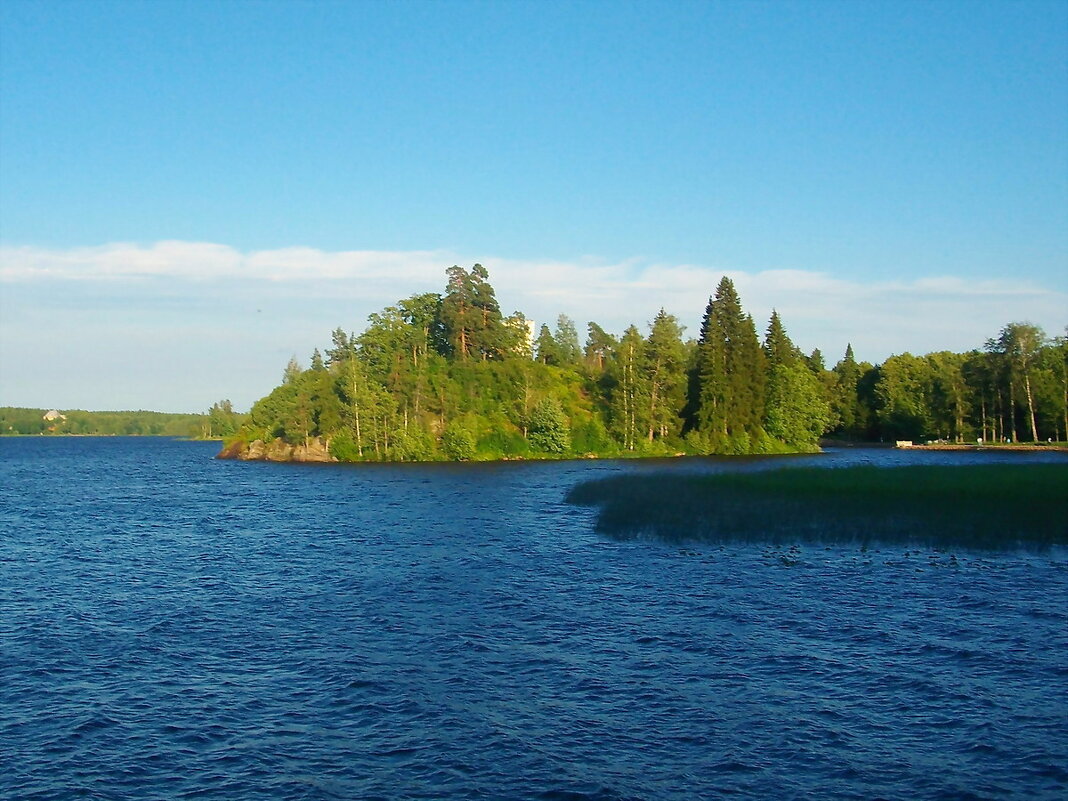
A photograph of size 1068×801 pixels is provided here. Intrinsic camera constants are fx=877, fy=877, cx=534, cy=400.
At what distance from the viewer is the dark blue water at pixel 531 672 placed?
19.6 meters

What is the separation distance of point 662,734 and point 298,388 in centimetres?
13396

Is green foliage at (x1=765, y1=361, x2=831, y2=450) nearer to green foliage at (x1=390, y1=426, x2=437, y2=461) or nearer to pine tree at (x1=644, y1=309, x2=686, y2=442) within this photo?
pine tree at (x1=644, y1=309, x2=686, y2=442)

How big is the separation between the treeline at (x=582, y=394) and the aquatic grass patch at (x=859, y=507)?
73878 mm

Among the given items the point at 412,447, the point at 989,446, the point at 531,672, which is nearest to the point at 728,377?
the point at 989,446

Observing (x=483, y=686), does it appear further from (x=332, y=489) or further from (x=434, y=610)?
(x=332, y=489)

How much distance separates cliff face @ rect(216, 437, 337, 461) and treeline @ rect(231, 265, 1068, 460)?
142 cm

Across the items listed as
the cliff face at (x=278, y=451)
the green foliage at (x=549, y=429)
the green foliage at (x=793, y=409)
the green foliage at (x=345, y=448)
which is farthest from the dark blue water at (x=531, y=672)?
the green foliage at (x=793, y=409)

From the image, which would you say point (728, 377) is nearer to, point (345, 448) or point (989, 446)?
point (989, 446)

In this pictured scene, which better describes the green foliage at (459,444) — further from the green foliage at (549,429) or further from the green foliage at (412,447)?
the green foliage at (549,429)

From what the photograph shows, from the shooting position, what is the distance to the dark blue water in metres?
19.6

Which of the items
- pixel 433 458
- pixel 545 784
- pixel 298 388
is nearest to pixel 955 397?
pixel 433 458

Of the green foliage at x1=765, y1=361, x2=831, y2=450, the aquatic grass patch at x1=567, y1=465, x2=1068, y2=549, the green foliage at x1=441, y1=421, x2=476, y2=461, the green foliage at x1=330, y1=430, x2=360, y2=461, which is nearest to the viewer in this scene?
the aquatic grass patch at x1=567, y1=465, x2=1068, y2=549

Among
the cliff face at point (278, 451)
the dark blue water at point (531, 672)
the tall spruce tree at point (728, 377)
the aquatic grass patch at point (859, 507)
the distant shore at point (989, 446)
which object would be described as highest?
the tall spruce tree at point (728, 377)

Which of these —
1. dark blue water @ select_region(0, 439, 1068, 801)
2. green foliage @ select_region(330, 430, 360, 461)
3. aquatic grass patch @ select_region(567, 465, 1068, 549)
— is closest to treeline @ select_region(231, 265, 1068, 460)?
green foliage @ select_region(330, 430, 360, 461)
